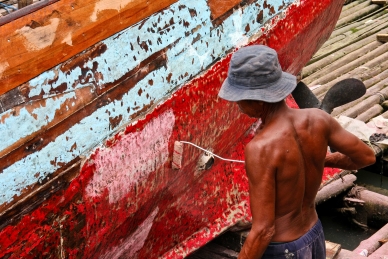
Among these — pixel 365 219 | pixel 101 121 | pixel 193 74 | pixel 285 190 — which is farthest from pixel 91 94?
pixel 365 219

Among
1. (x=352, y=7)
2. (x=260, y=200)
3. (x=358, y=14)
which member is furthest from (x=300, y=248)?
(x=352, y=7)

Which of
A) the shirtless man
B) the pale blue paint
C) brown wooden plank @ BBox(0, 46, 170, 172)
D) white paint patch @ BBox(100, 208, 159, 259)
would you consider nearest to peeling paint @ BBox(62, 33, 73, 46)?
the pale blue paint

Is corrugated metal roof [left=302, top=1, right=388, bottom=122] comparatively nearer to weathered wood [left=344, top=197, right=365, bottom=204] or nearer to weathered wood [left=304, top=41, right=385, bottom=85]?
weathered wood [left=304, top=41, right=385, bottom=85]

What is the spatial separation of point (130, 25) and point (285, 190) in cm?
117

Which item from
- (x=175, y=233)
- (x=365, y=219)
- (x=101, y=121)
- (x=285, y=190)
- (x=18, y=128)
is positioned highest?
(x=18, y=128)

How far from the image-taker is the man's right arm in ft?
9.27

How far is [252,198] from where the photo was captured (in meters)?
2.66

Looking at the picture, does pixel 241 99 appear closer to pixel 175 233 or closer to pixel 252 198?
pixel 252 198

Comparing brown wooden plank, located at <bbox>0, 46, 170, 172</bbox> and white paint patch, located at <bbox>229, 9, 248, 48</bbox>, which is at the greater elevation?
brown wooden plank, located at <bbox>0, 46, 170, 172</bbox>

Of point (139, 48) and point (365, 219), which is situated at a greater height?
point (139, 48)

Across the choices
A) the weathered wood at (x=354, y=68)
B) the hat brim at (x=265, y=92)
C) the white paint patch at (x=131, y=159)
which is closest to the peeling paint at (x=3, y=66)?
the white paint patch at (x=131, y=159)

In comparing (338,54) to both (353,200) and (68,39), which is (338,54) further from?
(68,39)

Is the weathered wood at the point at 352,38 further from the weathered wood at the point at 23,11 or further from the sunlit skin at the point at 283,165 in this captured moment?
the weathered wood at the point at 23,11

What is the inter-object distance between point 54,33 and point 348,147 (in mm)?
1437
